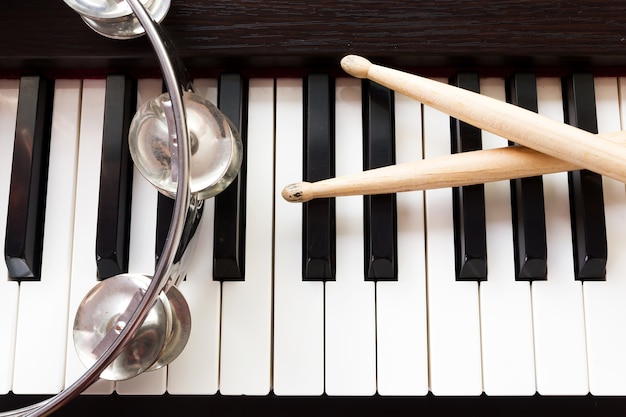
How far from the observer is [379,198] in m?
0.72

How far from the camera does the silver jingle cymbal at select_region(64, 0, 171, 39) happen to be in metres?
0.65

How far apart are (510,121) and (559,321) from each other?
26 cm

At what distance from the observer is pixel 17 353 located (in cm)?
72

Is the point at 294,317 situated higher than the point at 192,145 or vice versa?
the point at 192,145

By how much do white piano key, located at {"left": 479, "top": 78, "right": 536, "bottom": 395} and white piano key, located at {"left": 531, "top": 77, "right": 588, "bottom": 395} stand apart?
0.01 m

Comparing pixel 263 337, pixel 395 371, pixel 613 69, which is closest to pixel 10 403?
→ pixel 263 337

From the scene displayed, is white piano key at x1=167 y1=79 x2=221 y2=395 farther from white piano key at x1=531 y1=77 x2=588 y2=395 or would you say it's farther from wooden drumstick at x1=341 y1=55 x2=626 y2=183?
white piano key at x1=531 y1=77 x2=588 y2=395

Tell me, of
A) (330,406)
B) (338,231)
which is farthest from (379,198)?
(330,406)

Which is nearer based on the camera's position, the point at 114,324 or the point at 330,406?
the point at 114,324

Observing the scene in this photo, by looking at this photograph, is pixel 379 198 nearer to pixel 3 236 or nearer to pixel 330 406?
pixel 330 406

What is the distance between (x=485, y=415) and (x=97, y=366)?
0.47 metres

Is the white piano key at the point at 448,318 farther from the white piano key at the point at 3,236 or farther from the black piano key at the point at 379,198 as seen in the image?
the white piano key at the point at 3,236

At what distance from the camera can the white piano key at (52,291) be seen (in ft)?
2.35

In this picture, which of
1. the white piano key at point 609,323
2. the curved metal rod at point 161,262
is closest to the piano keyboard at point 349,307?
the white piano key at point 609,323
